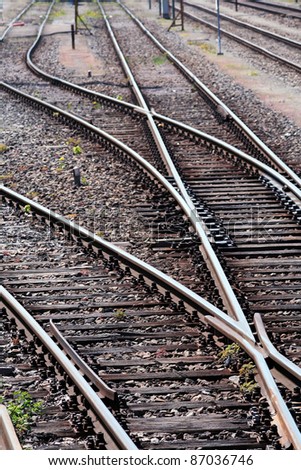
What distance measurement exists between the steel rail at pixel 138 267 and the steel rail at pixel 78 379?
4.16 ft

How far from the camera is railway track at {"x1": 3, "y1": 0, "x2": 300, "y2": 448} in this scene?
255 inches

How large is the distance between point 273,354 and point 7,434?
211 centimetres

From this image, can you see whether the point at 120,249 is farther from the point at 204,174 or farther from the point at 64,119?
the point at 64,119

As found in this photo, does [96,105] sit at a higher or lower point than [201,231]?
lower

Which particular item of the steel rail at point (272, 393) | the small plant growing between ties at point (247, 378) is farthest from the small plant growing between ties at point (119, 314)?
the small plant growing between ties at point (247, 378)

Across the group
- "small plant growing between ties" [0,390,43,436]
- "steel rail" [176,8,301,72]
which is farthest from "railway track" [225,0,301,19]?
"small plant growing between ties" [0,390,43,436]

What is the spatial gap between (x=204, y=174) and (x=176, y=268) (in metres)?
3.71

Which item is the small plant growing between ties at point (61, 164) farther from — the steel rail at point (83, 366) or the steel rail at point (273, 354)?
the steel rail at point (273, 354)

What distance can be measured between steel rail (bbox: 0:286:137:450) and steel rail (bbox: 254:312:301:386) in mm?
1323

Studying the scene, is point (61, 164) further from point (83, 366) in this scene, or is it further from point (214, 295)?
point (83, 366)

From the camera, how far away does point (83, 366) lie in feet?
22.8

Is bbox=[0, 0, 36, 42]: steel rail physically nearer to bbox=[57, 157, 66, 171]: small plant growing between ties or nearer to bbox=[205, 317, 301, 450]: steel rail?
bbox=[57, 157, 66, 171]: small plant growing between ties

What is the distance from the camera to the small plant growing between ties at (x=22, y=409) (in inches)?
251

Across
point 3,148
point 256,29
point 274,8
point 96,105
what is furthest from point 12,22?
point 3,148
